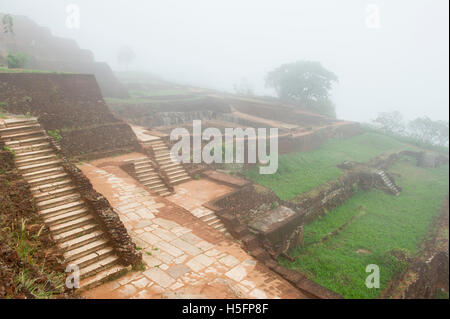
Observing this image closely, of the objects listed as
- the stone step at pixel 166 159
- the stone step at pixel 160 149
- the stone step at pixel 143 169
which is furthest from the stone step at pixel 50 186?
the stone step at pixel 160 149

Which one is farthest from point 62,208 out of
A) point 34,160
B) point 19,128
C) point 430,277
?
point 430,277

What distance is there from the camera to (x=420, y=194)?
13.3 meters

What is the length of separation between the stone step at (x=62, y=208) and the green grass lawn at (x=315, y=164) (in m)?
6.70

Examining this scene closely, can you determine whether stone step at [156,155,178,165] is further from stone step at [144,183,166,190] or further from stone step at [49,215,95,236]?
stone step at [49,215,95,236]

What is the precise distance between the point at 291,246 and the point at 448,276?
5.60 metres

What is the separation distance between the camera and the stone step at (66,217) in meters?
5.27

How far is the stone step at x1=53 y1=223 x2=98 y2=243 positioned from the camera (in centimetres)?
504

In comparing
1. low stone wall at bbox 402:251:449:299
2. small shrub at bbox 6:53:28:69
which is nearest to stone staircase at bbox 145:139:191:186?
low stone wall at bbox 402:251:449:299

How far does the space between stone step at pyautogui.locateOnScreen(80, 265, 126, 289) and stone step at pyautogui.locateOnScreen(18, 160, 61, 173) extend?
303 cm

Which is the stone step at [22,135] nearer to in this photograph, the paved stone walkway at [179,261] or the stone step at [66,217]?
the paved stone walkway at [179,261]

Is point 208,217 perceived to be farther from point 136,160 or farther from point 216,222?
point 136,160

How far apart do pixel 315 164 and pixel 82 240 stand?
1214 cm

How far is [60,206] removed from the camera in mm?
5613

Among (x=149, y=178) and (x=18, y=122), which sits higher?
(x=18, y=122)
